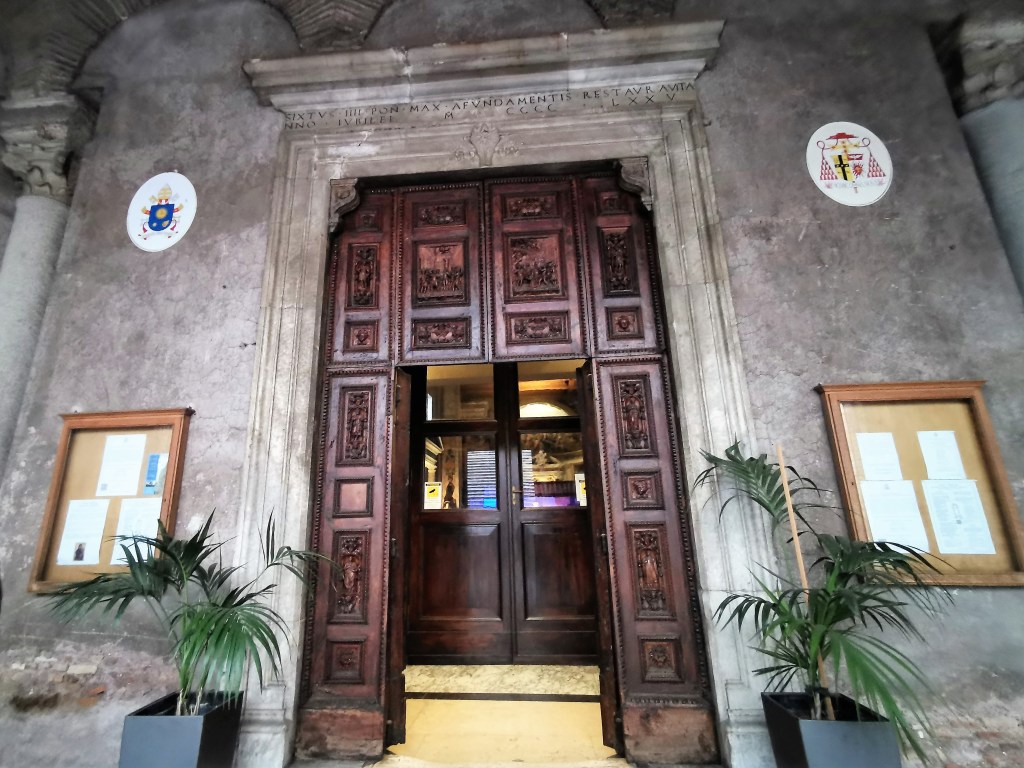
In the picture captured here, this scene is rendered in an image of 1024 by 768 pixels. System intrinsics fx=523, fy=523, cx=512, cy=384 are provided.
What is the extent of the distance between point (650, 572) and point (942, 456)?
170 centimetres

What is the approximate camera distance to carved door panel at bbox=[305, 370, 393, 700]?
119 inches

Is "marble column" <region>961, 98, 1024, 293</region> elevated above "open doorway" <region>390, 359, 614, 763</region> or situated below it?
above

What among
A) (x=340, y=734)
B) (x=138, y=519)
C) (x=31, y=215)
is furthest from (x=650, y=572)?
(x=31, y=215)

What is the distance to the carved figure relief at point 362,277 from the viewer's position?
3678 millimetres

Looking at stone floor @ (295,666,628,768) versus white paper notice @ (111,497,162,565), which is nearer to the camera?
stone floor @ (295,666,628,768)

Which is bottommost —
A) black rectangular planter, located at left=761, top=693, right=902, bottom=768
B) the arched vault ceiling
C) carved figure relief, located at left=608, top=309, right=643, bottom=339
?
black rectangular planter, located at left=761, top=693, right=902, bottom=768

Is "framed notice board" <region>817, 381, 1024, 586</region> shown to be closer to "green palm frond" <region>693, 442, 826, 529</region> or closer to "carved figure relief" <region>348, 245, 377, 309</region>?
"green palm frond" <region>693, 442, 826, 529</region>

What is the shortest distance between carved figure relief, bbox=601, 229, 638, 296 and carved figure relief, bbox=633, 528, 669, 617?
1574 millimetres

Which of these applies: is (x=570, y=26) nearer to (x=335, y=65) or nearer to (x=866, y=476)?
(x=335, y=65)

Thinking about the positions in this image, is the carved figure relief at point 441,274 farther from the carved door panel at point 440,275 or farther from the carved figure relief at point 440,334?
the carved figure relief at point 440,334

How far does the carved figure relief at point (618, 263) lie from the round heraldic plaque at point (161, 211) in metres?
3.00

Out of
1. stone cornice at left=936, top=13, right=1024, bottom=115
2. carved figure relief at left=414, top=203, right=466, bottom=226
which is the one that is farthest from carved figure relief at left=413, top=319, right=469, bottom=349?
stone cornice at left=936, top=13, right=1024, bottom=115

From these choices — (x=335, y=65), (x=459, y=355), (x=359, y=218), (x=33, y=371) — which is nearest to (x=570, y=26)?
(x=335, y=65)

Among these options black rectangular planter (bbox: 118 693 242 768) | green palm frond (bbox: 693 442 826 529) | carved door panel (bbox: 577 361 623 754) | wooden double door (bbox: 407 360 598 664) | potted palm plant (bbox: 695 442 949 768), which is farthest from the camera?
wooden double door (bbox: 407 360 598 664)
